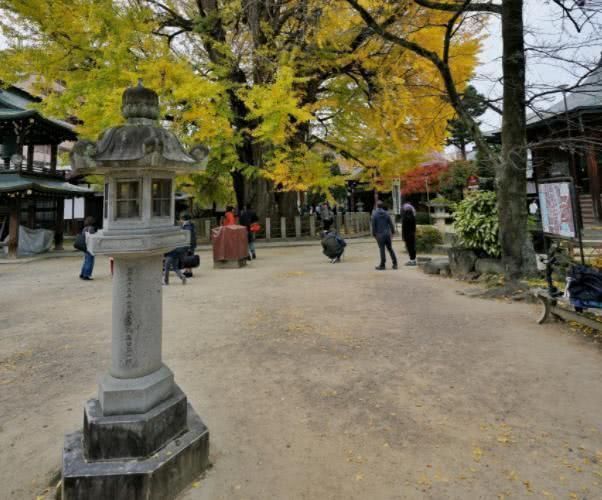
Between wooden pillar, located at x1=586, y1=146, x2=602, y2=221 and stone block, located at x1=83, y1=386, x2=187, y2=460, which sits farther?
wooden pillar, located at x1=586, y1=146, x2=602, y2=221

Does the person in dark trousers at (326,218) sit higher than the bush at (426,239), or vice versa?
the person in dark trousers at (326,218)

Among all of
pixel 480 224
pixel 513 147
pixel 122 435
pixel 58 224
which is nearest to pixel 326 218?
pixel 480 224

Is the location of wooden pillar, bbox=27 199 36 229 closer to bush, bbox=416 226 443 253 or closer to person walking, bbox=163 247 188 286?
person walking, bbox=163 247 188 286

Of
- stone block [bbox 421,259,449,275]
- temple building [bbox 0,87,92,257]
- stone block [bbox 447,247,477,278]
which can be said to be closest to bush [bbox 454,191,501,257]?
stone block [bbox 447,247,477,278]

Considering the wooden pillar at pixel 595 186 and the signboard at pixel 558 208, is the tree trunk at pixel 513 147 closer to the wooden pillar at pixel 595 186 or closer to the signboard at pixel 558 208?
the signboard at pixel 558 208

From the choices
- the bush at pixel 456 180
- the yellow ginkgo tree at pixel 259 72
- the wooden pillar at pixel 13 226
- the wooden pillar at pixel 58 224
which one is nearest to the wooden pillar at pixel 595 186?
the yellow ginkgo tree at pixel 259 72

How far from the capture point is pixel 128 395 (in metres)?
2.12

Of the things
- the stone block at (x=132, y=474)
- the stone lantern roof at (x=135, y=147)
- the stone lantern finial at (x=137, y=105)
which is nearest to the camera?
the stone block at (x=132, y=474)

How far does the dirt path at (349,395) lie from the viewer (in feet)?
6.79

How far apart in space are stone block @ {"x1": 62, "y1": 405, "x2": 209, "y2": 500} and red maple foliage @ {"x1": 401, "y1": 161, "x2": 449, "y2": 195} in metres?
23.5

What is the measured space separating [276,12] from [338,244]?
28.2ft

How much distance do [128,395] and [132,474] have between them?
43 centimetres

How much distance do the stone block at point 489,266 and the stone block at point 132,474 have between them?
7.26 m

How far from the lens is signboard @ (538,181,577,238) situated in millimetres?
4578
